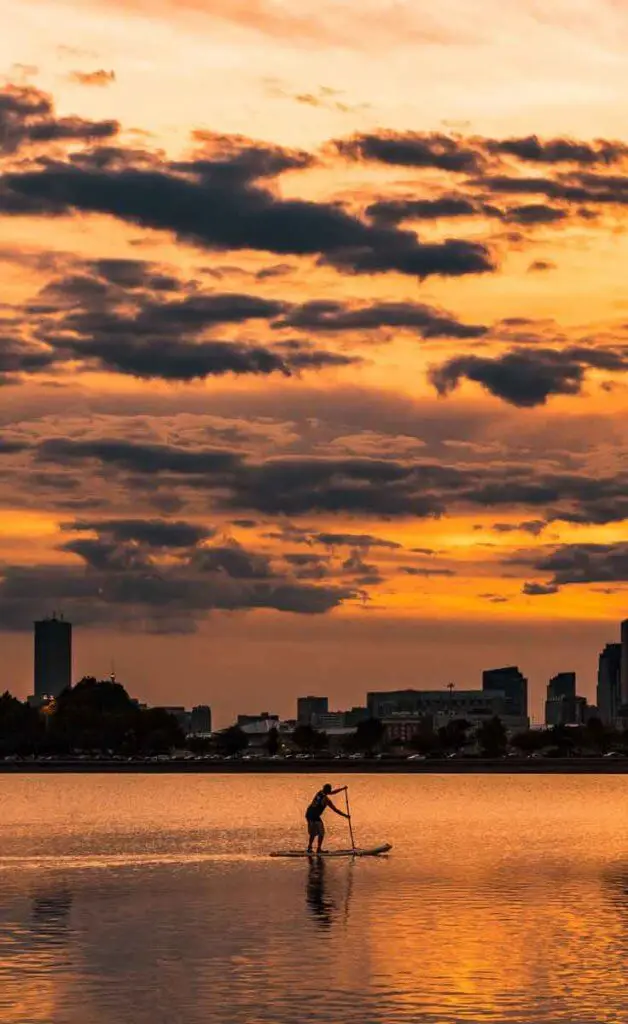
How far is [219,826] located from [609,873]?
2578 inches

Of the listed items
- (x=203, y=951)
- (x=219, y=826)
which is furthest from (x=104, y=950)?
(x=219, y=826)

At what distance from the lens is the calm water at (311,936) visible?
43.8 m

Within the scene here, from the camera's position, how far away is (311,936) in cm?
5788

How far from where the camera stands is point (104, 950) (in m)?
54.1

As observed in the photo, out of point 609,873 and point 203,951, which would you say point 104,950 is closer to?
point 203,951

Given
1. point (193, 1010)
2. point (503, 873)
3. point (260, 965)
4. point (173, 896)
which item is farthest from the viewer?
point (503, 873)

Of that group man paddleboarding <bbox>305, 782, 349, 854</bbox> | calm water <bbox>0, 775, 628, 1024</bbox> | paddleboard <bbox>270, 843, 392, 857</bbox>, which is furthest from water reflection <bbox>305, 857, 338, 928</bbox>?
paddleboard <bbox>270, 843, 392, 857</bbox>

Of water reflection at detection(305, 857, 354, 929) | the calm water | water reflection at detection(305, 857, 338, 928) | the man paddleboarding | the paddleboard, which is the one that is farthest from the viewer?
the paddleboard

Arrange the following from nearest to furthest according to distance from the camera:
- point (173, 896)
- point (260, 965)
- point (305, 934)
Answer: point (260, 965) < point (305, 934) < point (173, 896)

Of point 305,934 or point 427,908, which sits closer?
point 305,934

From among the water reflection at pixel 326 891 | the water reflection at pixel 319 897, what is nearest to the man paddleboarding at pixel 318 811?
the water reflection at pixel 326 891

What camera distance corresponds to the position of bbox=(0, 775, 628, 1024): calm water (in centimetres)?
4384

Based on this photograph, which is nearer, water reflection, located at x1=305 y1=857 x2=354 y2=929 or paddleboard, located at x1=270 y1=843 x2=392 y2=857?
water reflection, located at x1=305 y1=857 x2=354 y2=929

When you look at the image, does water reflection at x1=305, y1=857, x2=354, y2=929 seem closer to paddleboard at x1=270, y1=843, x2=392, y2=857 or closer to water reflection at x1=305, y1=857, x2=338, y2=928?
water reflection at x1=305, y1=857, x2=338, y2=928
